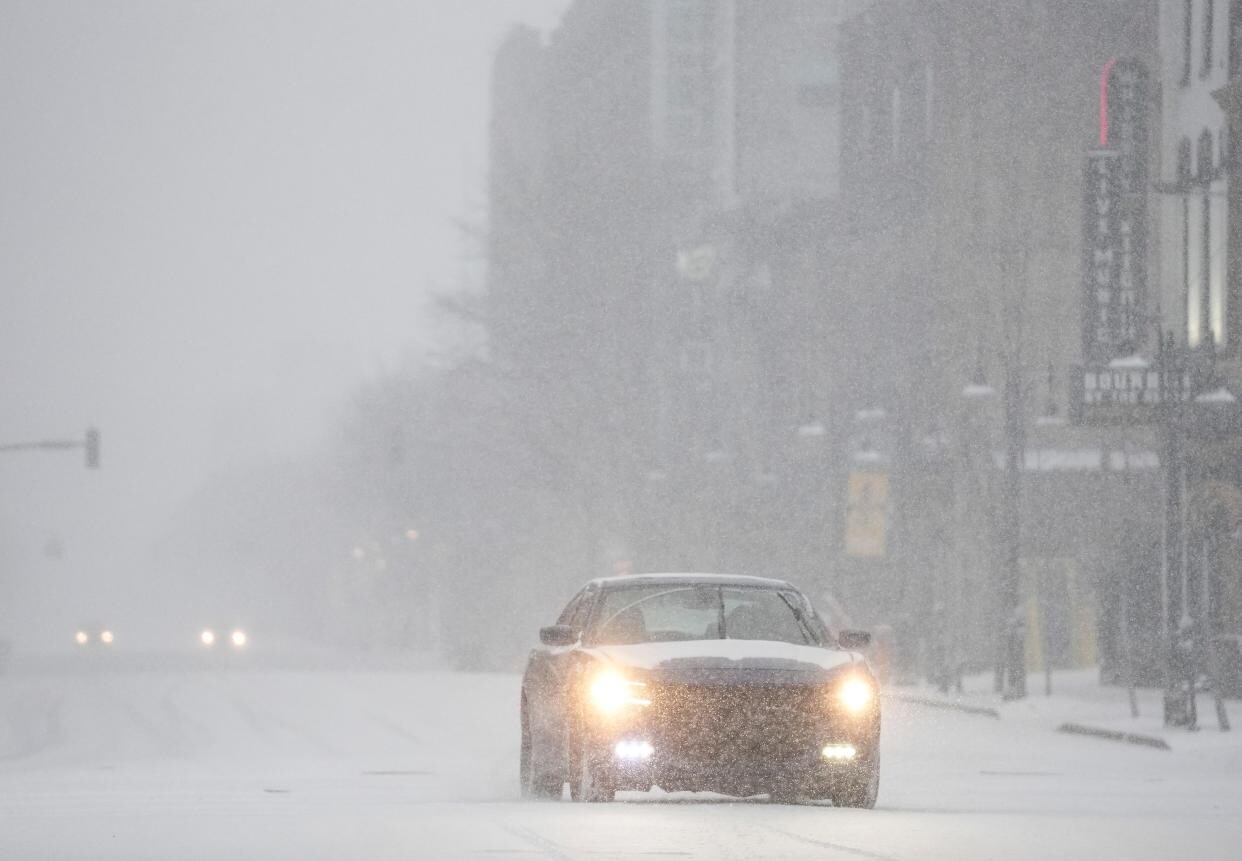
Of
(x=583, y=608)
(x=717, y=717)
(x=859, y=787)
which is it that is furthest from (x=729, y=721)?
(x=583, y=608)

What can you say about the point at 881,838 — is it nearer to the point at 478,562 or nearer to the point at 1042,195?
the point at 1042,195

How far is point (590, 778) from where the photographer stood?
15305 mm

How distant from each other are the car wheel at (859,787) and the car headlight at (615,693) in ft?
4.43

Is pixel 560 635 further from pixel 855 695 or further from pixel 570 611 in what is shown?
pixel 855 695

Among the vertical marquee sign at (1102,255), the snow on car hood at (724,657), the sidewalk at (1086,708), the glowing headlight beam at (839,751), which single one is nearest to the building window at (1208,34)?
the vertical marquee sign at (1102,255)

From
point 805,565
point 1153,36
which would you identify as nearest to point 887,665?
point 1153,36

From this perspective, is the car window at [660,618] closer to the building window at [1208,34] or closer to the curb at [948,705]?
the curb at [948,705]

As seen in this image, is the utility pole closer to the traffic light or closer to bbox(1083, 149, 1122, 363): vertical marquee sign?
bbox(1083, 149, 1122, 363): vertical marquee sign

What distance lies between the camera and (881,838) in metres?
13.3

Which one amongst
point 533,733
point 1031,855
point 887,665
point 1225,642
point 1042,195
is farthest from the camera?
point 1042,195

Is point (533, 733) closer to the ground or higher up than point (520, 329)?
closer to the ground

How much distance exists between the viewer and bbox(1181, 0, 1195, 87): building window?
42219 millimetres

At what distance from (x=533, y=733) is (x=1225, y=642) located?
2083cm

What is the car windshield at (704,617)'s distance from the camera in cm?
1585
